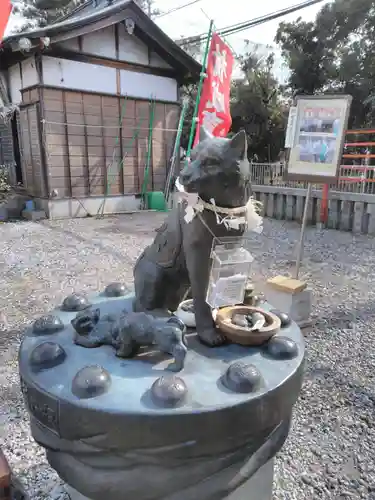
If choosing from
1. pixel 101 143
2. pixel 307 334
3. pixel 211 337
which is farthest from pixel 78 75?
pixel 211 337

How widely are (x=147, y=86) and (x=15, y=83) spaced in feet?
11.9

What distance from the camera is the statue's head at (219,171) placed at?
4.35ft

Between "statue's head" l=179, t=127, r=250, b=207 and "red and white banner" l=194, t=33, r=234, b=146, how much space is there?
17.1 feet

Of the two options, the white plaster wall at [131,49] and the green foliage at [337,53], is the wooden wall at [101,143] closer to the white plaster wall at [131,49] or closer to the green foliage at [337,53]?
the white plaster wall at [131,49]

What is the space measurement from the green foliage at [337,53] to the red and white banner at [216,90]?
9.92m

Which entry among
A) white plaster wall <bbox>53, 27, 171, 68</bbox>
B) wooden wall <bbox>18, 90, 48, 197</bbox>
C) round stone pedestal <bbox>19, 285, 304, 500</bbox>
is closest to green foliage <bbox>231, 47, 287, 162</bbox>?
white plaster wall <bbox>53, 27, 171, 68</bbox>

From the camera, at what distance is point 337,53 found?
15977mm

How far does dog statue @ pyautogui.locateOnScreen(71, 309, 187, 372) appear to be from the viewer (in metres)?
1.39

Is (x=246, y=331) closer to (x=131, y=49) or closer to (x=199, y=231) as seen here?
(x=199, y=231)

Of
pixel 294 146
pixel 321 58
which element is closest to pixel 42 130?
pixel 294 146

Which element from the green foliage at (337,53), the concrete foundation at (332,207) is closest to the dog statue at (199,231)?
the concrete foundation at (332,207)

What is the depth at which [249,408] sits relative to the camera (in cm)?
123

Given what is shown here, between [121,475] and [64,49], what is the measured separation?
10.5 m

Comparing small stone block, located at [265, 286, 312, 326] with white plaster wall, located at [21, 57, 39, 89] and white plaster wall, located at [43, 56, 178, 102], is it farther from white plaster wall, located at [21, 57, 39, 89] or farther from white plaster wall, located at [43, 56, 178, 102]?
white plaster wall, located at [21, 57, 39, 89]
